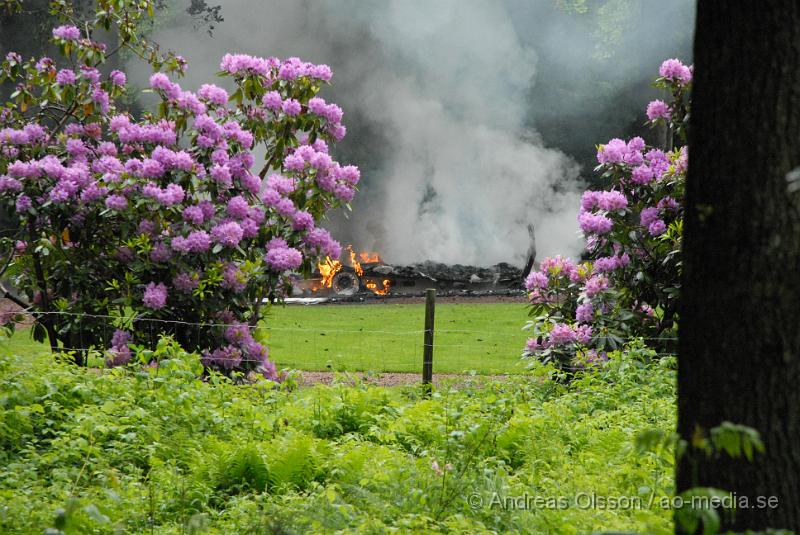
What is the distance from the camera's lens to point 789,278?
2.36 meters

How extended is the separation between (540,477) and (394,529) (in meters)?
1.36

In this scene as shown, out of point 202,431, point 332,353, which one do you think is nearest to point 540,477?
point 202,431

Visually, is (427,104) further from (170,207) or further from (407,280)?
(170,207)

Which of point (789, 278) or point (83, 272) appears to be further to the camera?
point (83, 272)

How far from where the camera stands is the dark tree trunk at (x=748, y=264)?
2.36 meters

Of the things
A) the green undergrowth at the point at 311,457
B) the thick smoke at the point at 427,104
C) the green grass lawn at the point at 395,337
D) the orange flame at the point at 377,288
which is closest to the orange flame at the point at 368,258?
the orange flame at the point at 377,288

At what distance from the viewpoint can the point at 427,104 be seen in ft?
79.5

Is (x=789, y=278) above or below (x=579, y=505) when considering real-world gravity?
above

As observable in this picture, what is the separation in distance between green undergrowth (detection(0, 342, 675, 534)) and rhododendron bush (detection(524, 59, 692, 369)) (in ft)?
4.66

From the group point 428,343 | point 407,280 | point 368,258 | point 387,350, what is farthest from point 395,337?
point 368,258

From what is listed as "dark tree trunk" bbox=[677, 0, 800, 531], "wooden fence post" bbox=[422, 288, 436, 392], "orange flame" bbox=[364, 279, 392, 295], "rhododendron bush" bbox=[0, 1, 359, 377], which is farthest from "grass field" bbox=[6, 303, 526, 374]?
"dark tree trunk" bbox=[677, 0, 800, 531]

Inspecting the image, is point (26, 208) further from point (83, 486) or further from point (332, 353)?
point (332, 353)

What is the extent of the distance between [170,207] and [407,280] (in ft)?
43.1

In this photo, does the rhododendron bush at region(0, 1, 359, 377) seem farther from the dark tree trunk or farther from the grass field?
the dark tree trunk
